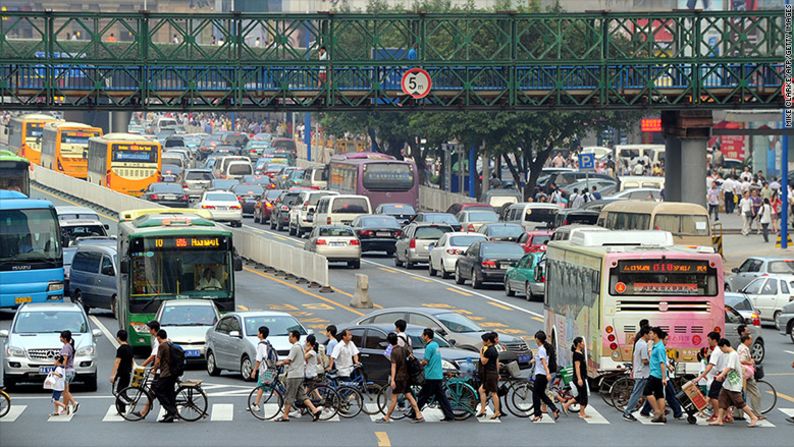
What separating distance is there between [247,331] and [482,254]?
1916 cm

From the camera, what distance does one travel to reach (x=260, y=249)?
5744cm

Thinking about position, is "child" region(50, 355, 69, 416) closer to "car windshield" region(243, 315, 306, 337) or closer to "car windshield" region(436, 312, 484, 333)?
"car windshield" region(243, 315, 306, 337)

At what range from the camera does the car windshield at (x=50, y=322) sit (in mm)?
30859

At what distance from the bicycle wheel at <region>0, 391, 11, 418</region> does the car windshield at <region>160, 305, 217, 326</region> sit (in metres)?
6.71

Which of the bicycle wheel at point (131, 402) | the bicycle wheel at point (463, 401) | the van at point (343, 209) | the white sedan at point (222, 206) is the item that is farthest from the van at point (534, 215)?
the bicycle wheel at point (131, 402)

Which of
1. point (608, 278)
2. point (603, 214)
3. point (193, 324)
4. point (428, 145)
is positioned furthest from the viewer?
point (428, 145)

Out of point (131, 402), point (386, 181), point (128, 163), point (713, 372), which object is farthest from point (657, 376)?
point (128, 163)

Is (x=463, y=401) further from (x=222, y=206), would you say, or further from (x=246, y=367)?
(x=222, y=206)

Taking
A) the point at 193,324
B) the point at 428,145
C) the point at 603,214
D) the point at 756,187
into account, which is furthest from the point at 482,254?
the point at 428,145

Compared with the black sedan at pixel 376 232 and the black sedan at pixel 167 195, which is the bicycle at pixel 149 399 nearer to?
the black sedan at pixel 376 232

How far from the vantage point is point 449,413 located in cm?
2664

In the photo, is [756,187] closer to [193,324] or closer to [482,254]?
[482,254]

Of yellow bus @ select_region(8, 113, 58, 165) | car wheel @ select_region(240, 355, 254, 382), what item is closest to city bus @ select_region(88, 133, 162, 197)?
yellow bus @ select_region(8, 113, 58, 165)

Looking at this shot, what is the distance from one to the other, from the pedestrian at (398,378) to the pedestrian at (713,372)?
4.55m
